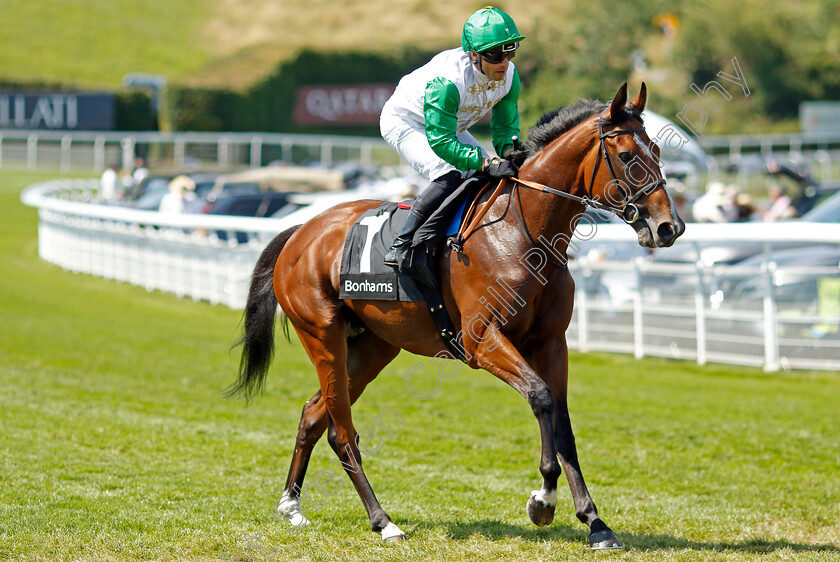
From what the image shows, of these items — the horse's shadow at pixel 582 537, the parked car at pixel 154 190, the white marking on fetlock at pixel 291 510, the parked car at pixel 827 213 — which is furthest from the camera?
the parked car at pixel 154 190

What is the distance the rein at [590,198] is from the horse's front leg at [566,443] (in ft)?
1.37

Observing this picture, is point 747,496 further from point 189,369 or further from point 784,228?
point 189,369

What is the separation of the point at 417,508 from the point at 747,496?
191 centimetres

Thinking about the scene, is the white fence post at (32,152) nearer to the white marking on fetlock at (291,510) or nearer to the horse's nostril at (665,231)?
the white marking on fetlock at (291,510)

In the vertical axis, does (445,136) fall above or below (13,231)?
above

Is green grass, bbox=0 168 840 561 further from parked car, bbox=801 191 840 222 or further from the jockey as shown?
parked car, bbox=801 191 840 222

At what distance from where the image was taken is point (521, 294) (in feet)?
14.0

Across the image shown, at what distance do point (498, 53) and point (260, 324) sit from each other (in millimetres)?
2073

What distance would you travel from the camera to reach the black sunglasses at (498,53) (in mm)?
4402

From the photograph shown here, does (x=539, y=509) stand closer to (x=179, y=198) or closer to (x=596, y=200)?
(x=596, y=200)

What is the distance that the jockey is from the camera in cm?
442

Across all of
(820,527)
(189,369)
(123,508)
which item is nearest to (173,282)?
(189,369)

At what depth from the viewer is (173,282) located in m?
16.1

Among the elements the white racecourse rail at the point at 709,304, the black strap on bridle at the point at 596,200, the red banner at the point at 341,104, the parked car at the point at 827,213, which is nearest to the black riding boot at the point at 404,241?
the black strap on bridle at the point at 596,200
